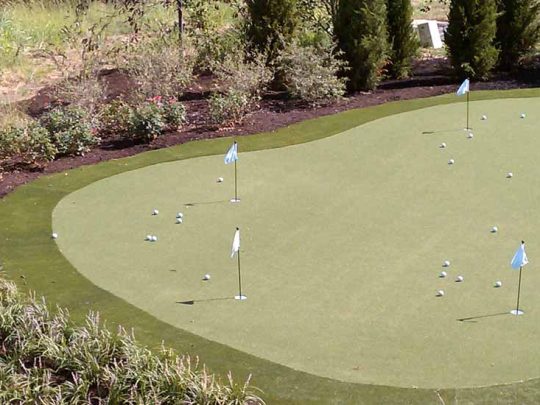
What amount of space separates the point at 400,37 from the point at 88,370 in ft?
31.9

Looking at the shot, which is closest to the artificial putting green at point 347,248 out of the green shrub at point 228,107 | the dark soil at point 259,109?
the dark soil at point 259,109

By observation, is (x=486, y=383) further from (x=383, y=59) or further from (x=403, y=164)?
(x=383, y=59)

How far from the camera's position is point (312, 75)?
40.4ft

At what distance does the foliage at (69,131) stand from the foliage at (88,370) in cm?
470

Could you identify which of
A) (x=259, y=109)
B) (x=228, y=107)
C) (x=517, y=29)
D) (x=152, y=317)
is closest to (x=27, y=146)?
(x=228, y=107)

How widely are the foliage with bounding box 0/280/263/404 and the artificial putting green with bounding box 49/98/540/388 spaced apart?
2.61 feet

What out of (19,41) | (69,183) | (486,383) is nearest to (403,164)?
(69,183)

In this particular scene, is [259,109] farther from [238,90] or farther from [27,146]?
[27,146]

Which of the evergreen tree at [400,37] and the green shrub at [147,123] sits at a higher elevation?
the evergreen tree at [400,37]

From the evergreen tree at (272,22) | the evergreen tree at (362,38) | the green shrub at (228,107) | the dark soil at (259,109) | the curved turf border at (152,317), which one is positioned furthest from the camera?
the evergreen tree at (272,22)

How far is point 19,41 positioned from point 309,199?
9.50m

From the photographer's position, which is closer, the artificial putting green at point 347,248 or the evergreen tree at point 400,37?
the artificial putting green at point 347,248

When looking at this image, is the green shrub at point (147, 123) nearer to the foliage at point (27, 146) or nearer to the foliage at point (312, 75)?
the foliage at point (27, 146)

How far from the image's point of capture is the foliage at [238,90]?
37.5ft
